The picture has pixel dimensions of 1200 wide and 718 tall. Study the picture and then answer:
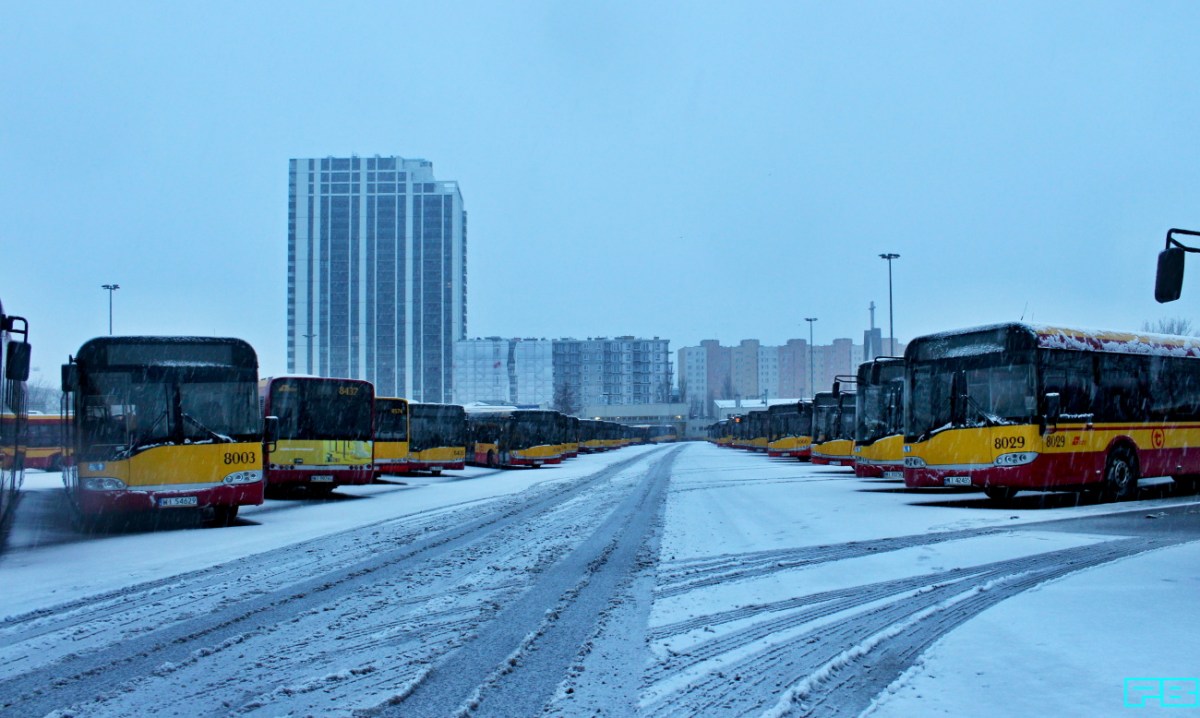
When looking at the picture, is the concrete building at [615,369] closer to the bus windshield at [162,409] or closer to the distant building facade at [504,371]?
the distant building facade at [504,371]

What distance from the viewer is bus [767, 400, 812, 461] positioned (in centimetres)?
4856

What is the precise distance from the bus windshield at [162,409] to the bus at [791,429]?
34990 millimetres

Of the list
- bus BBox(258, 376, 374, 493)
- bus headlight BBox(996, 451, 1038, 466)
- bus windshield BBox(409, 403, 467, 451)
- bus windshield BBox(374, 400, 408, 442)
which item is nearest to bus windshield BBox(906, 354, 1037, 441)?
bus headlight BBox(996, 451, 1038, 466)

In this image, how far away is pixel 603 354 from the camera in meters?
160

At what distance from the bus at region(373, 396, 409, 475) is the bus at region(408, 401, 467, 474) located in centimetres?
175

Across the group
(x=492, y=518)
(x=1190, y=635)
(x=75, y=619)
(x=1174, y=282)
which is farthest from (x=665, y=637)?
(x=492, y=518)

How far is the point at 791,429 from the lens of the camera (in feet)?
172

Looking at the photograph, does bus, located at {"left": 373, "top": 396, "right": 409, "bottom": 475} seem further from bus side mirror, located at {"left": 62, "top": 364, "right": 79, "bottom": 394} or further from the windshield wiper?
bus side mirror, located at {"left": 62, "top": 364, "right": 79, "bottom": 394}

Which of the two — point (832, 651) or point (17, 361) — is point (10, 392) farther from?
point (832, 651)

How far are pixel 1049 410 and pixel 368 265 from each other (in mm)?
121281

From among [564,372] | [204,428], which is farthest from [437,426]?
[564,372]

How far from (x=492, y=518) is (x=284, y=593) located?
295 inches

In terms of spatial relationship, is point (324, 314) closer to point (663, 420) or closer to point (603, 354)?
point (603, 354)

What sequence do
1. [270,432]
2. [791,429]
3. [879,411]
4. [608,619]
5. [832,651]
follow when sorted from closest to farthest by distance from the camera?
[832,651]
[608,619]
[270,432]
[879,411]
[791,429]
